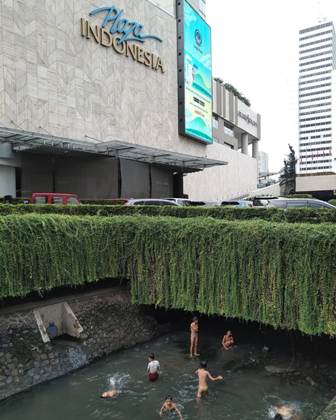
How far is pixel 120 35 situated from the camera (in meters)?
34.1

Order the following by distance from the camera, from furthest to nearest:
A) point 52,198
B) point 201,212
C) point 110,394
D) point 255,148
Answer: point 255,148, point 52,198, point 201,212, point 110,394

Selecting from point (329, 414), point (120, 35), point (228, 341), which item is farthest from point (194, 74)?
point (329, 414)

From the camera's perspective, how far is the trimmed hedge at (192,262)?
1016cm

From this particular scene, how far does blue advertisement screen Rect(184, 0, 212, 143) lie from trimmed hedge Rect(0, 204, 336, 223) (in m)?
28.9

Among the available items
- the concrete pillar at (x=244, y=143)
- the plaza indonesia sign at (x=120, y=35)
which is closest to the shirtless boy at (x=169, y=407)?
the plaza indonesia sign at (x=120, y=35)

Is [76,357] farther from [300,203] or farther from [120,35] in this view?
[120,35]

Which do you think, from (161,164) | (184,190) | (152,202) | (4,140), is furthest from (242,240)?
(184,190)

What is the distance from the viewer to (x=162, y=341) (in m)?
13.9

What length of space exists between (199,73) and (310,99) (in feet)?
309

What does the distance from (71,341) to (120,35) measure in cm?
2918

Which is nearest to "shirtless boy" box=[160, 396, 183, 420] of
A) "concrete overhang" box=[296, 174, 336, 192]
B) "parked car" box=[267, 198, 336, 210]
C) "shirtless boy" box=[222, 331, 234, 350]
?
"shirtless boy" box=[222, 331, 234, 350]

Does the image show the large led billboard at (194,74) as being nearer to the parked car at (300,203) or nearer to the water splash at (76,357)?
the parked car at (300,203)

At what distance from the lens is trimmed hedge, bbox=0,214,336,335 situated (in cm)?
1016

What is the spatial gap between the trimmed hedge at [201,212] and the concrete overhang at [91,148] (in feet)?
27.9
